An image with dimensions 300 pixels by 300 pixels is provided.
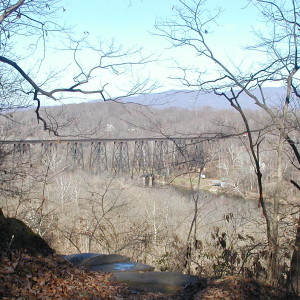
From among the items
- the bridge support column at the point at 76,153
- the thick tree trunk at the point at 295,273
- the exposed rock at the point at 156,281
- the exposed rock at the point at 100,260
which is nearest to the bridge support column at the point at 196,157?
the exposed rock at the point at 100,260

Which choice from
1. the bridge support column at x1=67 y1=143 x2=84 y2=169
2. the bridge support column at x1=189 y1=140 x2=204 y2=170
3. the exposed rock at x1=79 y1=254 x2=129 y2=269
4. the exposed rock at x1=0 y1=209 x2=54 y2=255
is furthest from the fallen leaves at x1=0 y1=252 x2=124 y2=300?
the bridge support column at x1=67 y1=143 x2=84 y2=169

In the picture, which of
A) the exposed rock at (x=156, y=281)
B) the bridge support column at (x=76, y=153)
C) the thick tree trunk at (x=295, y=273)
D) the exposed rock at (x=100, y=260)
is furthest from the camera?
the bridge support column at (x=76, y=153)

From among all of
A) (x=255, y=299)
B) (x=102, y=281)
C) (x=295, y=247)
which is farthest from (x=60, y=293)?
(x=295, y=247)

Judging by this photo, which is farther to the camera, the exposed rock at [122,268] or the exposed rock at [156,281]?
the exposed rock at [122,268]

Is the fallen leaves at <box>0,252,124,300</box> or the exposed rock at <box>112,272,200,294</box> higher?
the fallen leaves at <box>0,252,124,300</box>

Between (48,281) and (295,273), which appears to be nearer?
(48,281)

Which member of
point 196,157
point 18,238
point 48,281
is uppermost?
point 196,157

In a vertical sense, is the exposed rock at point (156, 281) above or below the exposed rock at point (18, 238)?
below

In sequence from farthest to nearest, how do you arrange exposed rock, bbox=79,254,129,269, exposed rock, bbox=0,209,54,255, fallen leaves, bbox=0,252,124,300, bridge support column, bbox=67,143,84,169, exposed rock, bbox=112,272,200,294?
bridge support column, bbox=67,143,84,169 < exposed rock, bbox=79,254,129,269 < exposed rock, bbox=112,272,200,294 < exposed rock, bbox=0,209,54,255 < fallen leaves, bbox=0,252,124,300

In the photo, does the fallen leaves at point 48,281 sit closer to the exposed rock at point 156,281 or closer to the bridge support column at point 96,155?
the exposed rock at point 156,281

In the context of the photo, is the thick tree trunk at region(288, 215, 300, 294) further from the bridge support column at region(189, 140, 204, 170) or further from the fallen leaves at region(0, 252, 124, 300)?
the bridge support column at region(189, 140, 204, 170)

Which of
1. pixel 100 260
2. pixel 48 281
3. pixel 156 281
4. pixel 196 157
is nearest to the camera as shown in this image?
pixel 48 281

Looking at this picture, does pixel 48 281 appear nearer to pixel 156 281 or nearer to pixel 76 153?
pixel 156 281

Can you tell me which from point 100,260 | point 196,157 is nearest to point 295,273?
point 100,260
